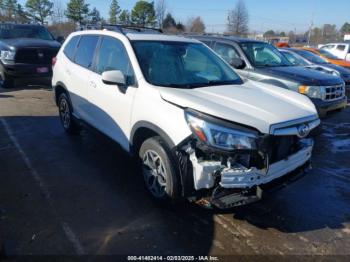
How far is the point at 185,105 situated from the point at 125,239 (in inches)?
54.5

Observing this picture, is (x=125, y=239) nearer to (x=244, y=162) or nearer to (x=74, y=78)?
(x=244, y=162)

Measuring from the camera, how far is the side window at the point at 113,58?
4148 mm

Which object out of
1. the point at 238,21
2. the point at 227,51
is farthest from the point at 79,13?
the point at 227,51

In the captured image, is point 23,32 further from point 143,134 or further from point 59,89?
point 143,134

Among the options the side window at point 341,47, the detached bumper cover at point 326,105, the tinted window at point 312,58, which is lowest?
the detached bumper cover at point 326,105

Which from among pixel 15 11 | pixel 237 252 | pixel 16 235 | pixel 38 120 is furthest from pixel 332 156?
pixel 15 11

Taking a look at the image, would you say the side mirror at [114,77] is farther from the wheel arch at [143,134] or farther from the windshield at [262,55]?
the windshield at [262,55]

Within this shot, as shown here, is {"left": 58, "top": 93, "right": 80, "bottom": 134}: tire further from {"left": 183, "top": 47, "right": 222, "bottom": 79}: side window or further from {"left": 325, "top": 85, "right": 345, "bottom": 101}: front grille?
{"left": 325, "top": 85, "right": 345, "bottom": 101}: front grille

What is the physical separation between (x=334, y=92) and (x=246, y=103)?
4.26m

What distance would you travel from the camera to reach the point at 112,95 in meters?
4.33

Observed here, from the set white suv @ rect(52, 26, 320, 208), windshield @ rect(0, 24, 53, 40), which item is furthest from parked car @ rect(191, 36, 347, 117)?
windshield @ rect(0, 24, 53, 40)

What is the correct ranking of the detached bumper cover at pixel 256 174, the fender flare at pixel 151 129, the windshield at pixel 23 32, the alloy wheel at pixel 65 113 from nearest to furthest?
1. the detached bumper cover at pixel 256 174
2. the fender flare at pixel 151 129
3. the alloy wheel at pixel 65 113
4. the windshield at pixel 23 32

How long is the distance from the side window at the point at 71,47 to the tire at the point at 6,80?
567 centimetres

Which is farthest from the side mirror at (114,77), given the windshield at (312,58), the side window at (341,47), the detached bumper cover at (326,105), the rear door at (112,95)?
the side window at (341,47)
